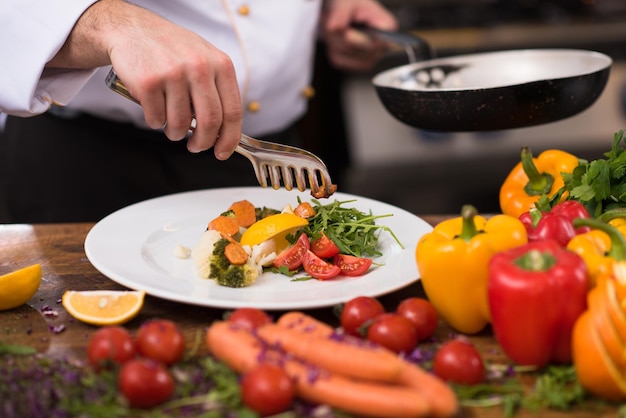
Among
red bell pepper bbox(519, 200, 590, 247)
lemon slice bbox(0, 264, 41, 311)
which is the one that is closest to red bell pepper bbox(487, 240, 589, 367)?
red bell pepper bbox(519, 200, 590, 247)

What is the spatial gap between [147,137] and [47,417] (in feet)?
4.12

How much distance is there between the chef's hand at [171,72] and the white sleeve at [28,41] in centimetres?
6

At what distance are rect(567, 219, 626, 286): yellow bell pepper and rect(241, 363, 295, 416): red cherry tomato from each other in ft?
1.53

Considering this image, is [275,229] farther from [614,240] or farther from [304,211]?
[614,240]

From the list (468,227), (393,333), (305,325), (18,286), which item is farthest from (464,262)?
(18,286)

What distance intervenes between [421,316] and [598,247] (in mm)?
278

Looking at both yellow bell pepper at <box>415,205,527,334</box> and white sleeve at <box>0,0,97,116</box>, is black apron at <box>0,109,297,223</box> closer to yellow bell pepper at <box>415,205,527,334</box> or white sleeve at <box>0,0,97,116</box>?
white sleeve at <box>0,0,97,116</box>

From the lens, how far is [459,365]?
1.04 m

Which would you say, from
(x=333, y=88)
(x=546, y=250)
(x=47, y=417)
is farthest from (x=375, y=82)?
(x=333, y=88)


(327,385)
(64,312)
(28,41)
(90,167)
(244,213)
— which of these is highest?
(28,41)

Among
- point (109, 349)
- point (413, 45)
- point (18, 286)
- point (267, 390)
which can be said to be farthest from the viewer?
point (413, 45)

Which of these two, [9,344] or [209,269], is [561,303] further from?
[9,344]

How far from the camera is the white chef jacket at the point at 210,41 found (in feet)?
4.96

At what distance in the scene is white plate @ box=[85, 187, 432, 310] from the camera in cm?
126
